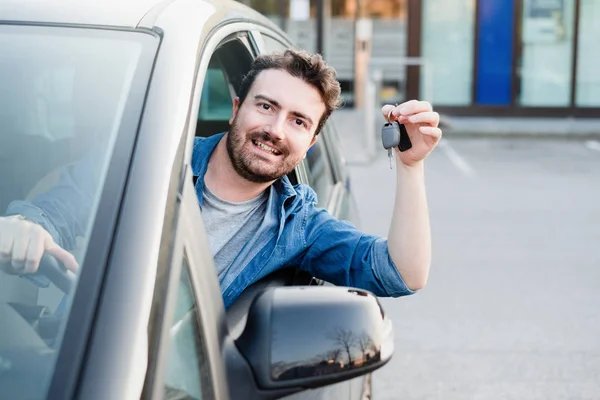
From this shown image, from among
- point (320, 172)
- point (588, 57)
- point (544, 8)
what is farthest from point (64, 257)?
point (588, 57)

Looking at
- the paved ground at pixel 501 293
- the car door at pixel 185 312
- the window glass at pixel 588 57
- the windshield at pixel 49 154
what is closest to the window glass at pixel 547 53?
the window glass at pixel 588 57

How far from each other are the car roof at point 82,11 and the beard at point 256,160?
0.44 m

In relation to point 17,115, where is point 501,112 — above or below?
below

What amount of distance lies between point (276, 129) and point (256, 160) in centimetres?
9

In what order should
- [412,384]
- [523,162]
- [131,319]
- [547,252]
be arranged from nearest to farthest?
[131,319]
[412,384]
[547,252]
[523,162]

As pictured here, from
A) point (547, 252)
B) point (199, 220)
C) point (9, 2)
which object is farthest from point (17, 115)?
point (547, 252)

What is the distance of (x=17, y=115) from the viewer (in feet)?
6.46

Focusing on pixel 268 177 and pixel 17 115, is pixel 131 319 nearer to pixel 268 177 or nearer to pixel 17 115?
pixel 17 115

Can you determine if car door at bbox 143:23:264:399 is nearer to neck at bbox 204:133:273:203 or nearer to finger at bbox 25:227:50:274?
finger at bbox 25:227:50:274

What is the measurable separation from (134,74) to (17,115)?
0.30 metres

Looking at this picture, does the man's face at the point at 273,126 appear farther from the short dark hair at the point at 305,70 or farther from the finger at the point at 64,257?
the finger at the point at 64,257

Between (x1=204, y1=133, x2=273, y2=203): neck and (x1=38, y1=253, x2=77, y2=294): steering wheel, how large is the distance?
850mm

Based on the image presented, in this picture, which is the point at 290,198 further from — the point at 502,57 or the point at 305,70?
the point at 502,57

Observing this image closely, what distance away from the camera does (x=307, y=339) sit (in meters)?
1.62
